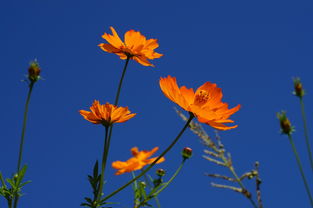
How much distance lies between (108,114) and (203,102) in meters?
0.38

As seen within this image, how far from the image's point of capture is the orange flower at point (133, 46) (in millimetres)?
1851

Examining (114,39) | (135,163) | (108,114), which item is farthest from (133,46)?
(135,163)

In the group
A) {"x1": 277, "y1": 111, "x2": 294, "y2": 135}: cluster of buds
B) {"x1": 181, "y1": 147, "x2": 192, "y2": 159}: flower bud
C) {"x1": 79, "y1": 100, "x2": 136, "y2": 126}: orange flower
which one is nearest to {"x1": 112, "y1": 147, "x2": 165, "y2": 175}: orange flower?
{"x1": 181, "y1": 147, "x2": 192, "y2": 159}: flower bud

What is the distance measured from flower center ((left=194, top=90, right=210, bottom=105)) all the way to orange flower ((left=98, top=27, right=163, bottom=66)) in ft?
1.14

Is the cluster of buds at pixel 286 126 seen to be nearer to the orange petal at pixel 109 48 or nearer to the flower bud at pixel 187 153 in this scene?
the flower bud at pixel 187 153

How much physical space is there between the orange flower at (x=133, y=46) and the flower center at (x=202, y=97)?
13.7 inches

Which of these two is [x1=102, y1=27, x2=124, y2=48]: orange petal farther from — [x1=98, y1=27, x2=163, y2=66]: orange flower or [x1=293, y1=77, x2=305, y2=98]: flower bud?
[x1=293, y1=77, x2=305, y2=98]: flower bud

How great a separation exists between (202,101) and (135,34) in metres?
0.57

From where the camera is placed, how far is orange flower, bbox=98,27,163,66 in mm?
1851

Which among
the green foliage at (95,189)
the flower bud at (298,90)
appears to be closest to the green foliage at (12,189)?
the green foliage at (95,189)

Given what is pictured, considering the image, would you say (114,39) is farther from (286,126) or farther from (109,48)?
(286,126)

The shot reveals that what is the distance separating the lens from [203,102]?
1.58 metres

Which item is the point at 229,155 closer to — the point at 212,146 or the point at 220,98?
the point at 212,146

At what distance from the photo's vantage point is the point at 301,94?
1582 millimetres
